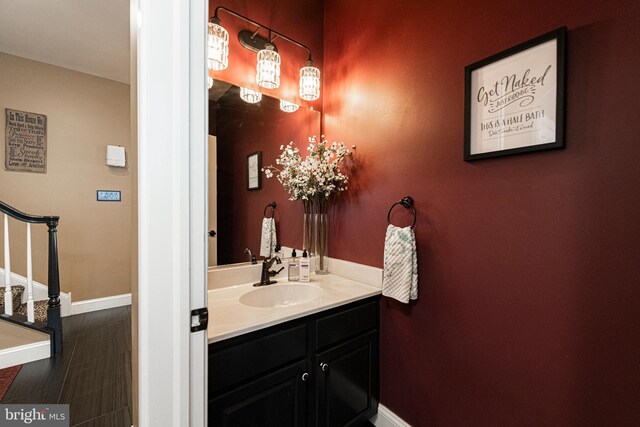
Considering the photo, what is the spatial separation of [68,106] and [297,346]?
3.91 metres

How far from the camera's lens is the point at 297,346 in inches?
47.6

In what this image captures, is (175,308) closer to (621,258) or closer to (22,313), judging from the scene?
(621,258)

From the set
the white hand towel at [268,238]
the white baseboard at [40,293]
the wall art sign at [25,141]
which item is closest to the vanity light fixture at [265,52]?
the white hand towel at [268,238]

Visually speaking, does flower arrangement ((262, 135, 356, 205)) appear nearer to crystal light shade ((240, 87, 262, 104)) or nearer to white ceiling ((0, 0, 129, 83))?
crystal light shade ((240, 87, 262, 104))

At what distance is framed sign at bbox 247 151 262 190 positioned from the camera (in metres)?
1.73

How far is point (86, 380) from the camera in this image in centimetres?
201

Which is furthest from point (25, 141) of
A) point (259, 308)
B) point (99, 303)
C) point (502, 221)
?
point (502, 221)

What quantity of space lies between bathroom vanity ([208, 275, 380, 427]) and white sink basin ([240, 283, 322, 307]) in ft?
0.20

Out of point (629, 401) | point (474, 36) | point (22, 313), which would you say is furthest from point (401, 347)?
point (22, 313)

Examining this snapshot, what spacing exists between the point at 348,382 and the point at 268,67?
1.85 meters

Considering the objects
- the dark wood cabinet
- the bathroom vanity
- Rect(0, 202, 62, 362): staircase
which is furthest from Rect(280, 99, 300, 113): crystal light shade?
Rect(0, 202, 62, 362): staircase

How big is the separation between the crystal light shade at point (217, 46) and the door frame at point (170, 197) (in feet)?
2.68

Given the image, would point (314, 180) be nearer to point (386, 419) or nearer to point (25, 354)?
point (386, 419)

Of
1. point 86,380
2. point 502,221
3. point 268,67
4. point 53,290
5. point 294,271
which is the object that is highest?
point 268,67
